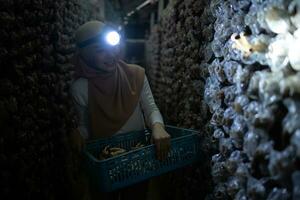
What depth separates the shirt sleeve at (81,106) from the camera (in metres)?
2.82

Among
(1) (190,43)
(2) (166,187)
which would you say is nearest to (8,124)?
(1) (190,43)

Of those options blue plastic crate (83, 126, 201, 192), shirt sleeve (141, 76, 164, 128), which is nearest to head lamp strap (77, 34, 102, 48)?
shirt sleeve (141, 76, 164, 128)

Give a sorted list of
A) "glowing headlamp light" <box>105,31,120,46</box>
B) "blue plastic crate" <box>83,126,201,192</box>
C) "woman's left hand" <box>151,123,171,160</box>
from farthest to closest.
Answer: "glowing headlamp light" <box>105,31,120,46</box>, "woman's left hand" <box>151,123,171,160</box>, "blue plastic crate" <box>83,126,201,192</box>

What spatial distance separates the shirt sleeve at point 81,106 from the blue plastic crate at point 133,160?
16cm

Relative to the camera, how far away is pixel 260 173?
6.23ft

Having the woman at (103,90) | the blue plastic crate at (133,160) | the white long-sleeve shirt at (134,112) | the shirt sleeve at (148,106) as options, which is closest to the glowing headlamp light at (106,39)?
the woman at (103,90)

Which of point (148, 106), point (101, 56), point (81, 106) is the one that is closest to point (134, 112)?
point (148, 106)

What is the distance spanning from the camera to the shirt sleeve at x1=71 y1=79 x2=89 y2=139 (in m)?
2.82

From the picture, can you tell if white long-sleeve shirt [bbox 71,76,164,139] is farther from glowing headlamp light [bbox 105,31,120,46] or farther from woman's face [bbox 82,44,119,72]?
glowing headlamp light [bbox 105,31,120,46]

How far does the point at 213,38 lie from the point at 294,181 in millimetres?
1520

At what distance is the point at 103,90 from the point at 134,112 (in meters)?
0.34

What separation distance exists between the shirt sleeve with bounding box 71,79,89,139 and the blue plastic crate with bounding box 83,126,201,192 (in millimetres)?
157

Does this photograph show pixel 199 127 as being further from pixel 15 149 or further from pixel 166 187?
pixel 15 149

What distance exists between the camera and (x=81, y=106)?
9.33ft
